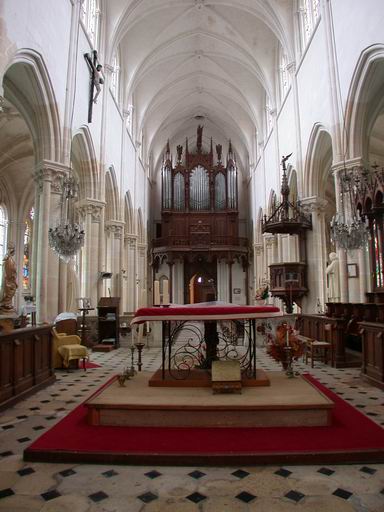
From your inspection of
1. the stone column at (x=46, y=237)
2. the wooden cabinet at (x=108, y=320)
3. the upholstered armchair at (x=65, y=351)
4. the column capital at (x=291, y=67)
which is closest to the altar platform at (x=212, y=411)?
the upholstered armchair at (x=65, y=351)

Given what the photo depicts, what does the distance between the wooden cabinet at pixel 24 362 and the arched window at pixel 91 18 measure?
10775 mm

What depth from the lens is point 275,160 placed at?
19844 millimetres

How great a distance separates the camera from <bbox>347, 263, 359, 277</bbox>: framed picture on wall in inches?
437

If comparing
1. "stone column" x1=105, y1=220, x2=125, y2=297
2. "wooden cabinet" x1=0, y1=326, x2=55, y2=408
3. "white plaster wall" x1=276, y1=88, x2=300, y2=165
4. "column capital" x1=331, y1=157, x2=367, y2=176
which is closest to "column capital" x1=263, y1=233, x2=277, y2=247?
"white plaster wall" x1=276, y1=88, x2=300, y2=165

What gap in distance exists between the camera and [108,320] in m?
13.3

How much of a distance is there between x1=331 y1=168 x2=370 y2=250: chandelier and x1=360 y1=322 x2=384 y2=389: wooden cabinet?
122 inches

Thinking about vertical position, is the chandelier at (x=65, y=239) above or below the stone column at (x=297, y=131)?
below

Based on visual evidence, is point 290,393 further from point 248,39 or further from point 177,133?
point 177,133

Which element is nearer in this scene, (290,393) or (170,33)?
(290,393)

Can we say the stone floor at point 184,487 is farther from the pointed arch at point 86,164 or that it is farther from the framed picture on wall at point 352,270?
the pointed arch at point 86,164

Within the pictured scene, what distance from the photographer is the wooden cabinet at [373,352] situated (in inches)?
267

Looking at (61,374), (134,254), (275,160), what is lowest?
(61,374)

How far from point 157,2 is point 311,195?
1024cm

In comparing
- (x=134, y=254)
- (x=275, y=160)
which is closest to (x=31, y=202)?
(x=134, y=254)
